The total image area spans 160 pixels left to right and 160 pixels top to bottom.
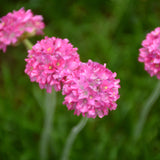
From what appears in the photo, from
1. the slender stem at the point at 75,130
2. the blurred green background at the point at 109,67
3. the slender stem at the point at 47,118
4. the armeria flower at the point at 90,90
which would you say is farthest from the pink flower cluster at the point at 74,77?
the blurred green background at the point at 109,67

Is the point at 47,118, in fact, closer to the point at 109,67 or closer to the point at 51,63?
the point at 51,63

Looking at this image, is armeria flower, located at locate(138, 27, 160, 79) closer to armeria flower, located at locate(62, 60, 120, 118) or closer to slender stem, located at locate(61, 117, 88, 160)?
armeria flower, located at locate(62, 60, 120, 118)

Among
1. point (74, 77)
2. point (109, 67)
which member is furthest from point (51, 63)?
point (109, 67)

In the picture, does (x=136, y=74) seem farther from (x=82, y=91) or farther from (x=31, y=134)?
(x=82, y=91)

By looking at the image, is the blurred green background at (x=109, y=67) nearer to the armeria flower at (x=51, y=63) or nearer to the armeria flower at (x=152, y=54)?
the armeria flower at (x=152, y=54)

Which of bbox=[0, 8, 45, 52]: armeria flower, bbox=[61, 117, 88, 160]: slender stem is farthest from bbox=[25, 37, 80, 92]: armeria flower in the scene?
bbox=[0, 8, 45, 52]: armeria flower

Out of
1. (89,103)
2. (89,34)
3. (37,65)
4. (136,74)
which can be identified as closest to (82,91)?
(89,103)
